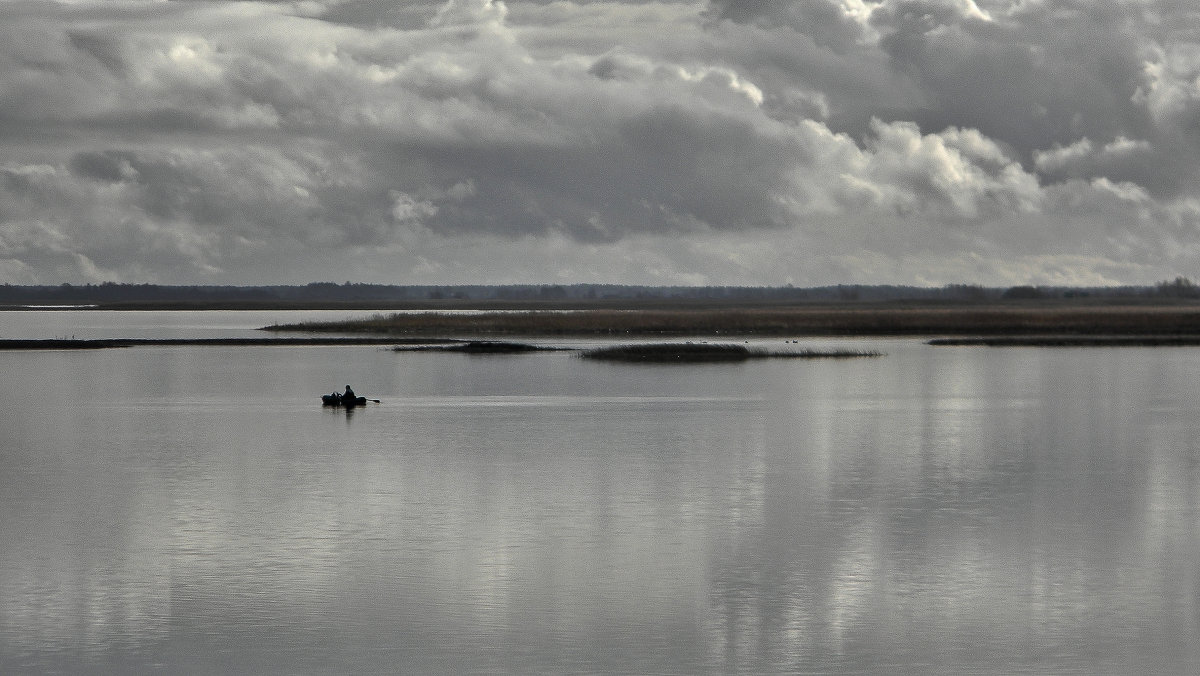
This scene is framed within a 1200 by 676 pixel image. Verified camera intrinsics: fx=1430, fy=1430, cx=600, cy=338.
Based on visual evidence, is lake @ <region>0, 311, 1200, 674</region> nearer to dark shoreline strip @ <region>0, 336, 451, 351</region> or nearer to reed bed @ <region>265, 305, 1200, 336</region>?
dark shoreline strip @ <region>0, 336, 451, 351</region>

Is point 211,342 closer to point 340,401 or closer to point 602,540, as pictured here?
point 340,401

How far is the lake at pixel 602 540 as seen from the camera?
14328 mm

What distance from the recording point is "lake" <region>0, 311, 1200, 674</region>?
14328 millimetres

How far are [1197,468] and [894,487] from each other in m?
7.37

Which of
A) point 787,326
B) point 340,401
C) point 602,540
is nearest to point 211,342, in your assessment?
point 787,326

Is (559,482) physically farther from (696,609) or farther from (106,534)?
(696,609)

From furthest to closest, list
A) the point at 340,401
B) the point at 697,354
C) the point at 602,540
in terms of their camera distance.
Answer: the point at 697,354
the point at 340,401
the point at 602,540

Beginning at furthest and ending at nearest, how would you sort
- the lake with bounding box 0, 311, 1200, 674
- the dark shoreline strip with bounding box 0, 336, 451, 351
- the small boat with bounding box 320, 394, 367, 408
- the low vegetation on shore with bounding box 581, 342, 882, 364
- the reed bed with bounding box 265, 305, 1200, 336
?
the reed bed with bounding box 265, 305, 1200, 336 < the dark shoreline strip with bounding box 0, 336, 451, 351 < the low vegetation on shore with bounding box 581, 342, 882, 364 < the small boat with bounding box 320, 394, 367, 408 < the lake with bounding box 0, 311, 1200, 674

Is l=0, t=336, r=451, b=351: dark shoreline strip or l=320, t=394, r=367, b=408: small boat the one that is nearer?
l=320, t=394, r=367, b=408: small boat

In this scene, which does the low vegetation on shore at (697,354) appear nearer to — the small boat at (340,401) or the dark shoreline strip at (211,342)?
the dark shoreline strip at (211,342)

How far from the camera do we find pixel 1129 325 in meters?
114

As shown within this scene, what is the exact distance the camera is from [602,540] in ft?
66.5

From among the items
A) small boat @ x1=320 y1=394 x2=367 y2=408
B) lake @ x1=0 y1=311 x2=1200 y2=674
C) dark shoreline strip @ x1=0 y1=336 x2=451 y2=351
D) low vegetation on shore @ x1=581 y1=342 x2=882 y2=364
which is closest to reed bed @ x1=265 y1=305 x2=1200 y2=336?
dark shoreline strip @ x1=0 y1=336 x2=451 y2=351

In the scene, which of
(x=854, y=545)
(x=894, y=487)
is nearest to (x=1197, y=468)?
(x=894, y=487)
